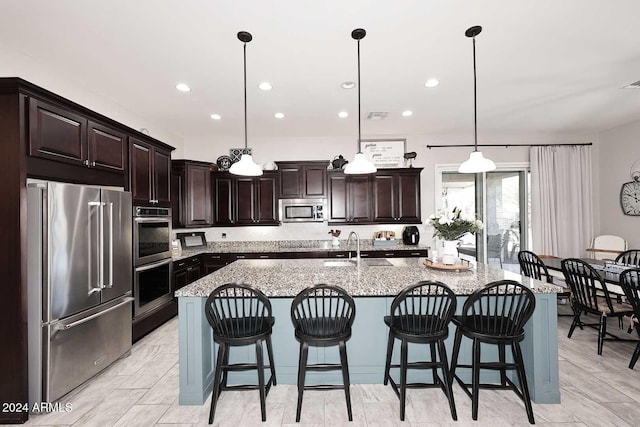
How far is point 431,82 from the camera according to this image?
327 centimetres

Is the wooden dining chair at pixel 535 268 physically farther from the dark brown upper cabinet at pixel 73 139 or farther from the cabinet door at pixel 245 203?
the dark brown upper cabinet at pixel 73 139

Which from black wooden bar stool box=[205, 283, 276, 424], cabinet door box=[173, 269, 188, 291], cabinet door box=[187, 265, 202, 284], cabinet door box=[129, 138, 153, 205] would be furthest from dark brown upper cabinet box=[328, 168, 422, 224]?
black wooden bar stool box=[205, 283, 276, 424]

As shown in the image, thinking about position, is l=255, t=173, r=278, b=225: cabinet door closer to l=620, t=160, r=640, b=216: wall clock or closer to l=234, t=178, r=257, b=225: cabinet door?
l=234, t=178, r=257, b=225: cabinet door

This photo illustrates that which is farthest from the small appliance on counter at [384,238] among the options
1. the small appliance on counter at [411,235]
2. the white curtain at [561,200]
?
the white curtain at [561,200]

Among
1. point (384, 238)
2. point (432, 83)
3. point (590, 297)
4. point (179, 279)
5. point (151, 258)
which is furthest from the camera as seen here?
point (384, 238)

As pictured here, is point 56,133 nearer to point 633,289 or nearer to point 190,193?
point 190,193

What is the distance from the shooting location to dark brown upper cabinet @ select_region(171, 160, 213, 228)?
475cm

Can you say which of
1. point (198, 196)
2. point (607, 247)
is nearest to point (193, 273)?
→ point (198, 196)

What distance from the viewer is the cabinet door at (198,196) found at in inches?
190

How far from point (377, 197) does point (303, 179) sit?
1.38 m

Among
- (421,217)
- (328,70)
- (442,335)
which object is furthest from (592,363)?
(328,70)

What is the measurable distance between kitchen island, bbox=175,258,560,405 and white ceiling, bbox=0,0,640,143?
2048mm

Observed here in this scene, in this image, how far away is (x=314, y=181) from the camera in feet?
16.9

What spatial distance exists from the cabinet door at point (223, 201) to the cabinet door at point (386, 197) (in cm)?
263
